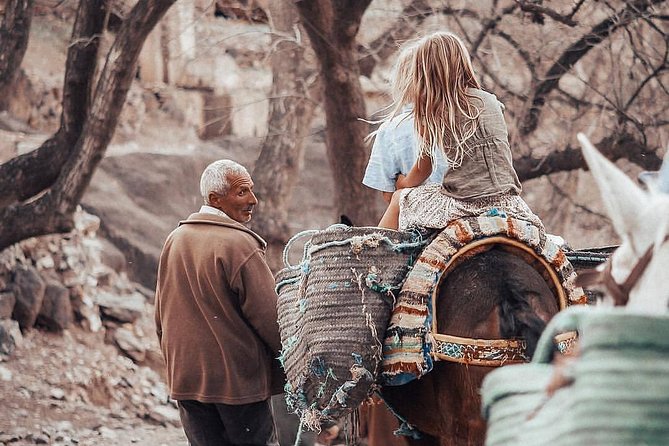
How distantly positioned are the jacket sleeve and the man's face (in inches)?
12.5

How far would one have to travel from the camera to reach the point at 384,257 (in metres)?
4.61

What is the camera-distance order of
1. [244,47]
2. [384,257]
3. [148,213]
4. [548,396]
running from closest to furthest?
[548,396] → [384,257] → [148,213] → [244,47]

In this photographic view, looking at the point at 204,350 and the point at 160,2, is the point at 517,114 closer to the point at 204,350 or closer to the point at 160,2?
the point at 160,2

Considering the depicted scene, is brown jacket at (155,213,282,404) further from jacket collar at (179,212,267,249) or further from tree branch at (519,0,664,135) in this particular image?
tree branch at (519,0,664,135)

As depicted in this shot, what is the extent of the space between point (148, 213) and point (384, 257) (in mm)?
11083

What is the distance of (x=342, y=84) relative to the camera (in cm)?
944

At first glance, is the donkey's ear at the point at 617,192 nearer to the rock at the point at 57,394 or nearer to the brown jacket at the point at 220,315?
the brown jacket at the point at 220,315

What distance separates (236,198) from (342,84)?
144 inches

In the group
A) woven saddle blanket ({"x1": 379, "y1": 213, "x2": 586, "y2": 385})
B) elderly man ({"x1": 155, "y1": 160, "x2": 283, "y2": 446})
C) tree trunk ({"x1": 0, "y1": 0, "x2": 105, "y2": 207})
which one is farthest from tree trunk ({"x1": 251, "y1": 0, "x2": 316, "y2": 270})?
woven saddle blanket ({"x1": 379, "y1": 213, "x2": 586, "y2": 385})

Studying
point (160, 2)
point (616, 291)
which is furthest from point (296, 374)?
point (160, 2)

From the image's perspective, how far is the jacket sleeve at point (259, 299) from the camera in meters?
5.73

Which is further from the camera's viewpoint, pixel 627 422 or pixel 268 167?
pixel 268 167

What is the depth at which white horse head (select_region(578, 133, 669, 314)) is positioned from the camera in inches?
90.0

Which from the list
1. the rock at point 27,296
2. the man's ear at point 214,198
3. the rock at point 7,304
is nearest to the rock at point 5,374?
the rock at point 7,304
